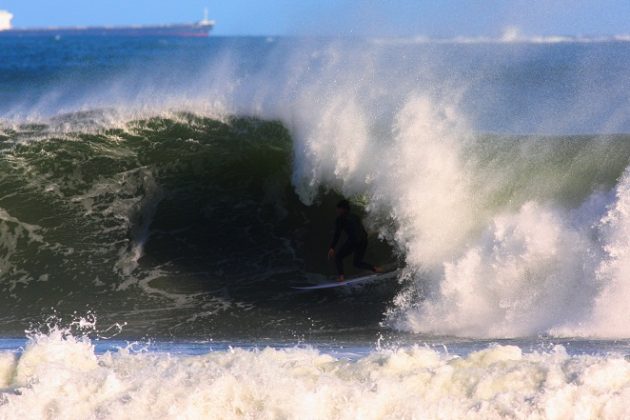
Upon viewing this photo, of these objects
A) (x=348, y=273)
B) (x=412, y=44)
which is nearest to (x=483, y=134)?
(x=348, y=273)

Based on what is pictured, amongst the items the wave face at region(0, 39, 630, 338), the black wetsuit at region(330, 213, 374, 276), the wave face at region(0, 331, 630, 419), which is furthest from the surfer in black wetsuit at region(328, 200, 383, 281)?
the wave face at region(0, 331, 630, 419)

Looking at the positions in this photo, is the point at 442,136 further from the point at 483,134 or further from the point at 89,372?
the point at 89,372

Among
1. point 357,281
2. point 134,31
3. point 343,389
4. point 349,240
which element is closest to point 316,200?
point 349,240

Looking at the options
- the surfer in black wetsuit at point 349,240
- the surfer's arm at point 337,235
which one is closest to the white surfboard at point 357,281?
the surfer in black wetsuit at point 349,240

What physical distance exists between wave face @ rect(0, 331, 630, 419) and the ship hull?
114042 mm

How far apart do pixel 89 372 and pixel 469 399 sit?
236 centimetres

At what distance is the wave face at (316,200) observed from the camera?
358 inches

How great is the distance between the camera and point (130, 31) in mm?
116375

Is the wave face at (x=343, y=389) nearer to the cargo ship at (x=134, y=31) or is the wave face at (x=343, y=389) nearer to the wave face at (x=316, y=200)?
the wave face at (x=316, y=200)

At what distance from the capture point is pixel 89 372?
18.9 feet

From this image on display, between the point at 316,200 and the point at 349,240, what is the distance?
6.39 feet

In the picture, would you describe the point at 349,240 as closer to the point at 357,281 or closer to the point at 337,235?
the point at 337,235

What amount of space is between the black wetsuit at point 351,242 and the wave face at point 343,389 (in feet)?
13.2

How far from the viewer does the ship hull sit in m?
116
